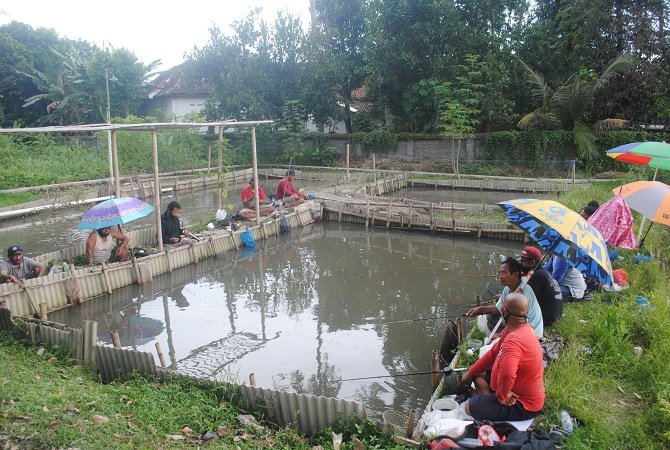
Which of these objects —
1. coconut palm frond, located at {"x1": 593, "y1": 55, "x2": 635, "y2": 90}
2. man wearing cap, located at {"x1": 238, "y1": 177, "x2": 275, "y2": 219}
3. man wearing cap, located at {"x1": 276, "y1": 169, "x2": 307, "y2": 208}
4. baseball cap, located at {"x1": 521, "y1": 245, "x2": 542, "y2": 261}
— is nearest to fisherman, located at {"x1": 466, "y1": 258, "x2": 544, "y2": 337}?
baseball cap, located at {"x1": 521, "y1": 245, "x2": 542, "y2": 261}

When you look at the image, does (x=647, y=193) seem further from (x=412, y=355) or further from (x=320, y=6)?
(x=320, y=6)

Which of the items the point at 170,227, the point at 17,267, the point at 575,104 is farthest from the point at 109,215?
the point at 575,104

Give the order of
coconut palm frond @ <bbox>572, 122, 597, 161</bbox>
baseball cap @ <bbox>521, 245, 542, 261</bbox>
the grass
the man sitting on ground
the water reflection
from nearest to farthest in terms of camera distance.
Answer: the grass, baseball cap @ <bbox>521, 245, 542, 261</bbox>, the water reflection, the man sitting on ground, coconut palm frond @ <bbox>572, 122, 597, 161</bbox>

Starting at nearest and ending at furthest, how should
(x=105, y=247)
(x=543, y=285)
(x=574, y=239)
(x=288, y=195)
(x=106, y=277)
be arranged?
(x=574, y=239)
(x=543, y=285)
(x=106, y=277)
(x=105, y=247)
(x=288, y=195)

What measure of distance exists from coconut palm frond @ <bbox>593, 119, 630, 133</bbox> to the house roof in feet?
76.8

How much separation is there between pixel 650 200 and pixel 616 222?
805 mm

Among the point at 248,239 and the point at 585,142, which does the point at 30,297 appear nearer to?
the point at 248,239

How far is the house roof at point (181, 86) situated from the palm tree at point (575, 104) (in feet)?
67.5

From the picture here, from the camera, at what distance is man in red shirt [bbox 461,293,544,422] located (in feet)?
14.5

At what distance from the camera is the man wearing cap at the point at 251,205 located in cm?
1533

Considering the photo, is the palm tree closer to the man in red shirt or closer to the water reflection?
the water reflection

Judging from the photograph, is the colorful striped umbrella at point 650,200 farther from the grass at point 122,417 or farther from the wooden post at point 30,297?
the wooden post at point 30,297

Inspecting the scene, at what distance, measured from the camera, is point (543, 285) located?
6.29 meters

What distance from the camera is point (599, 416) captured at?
4.97 metres
